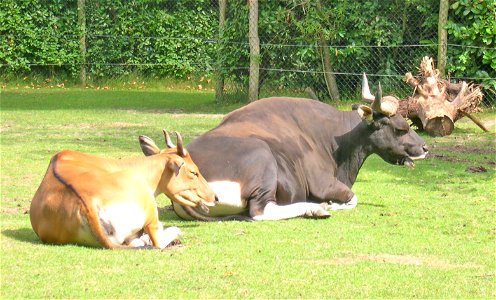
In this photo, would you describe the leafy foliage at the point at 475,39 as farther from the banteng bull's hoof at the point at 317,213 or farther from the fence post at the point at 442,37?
the banteng bull's hoof at the point at 317,213

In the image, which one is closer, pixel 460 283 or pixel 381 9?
pixel 460 283

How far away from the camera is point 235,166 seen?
9.20 metres

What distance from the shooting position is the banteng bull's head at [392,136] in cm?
1016

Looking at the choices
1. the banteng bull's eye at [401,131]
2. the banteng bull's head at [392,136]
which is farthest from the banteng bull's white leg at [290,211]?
the banteng bull's eye at [401,131]

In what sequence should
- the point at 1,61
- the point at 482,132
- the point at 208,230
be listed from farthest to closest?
1. the point at 1,61
2. the point at 482,132
3. the point at 208,230

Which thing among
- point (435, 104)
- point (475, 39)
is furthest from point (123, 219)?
point (475, 39)

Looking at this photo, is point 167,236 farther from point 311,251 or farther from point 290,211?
point 290,211

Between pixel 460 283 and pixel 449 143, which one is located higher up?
pixel 460 283

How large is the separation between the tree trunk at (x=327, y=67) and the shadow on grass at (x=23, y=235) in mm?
10775

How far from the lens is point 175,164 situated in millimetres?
8039

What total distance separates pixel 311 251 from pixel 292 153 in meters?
2.25

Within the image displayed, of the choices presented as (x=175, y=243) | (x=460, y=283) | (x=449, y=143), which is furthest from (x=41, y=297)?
(x=449, y=143)

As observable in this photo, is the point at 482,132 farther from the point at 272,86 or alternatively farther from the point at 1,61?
the point at 1,61

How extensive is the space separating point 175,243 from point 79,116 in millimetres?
10217
